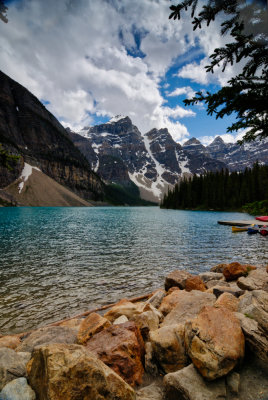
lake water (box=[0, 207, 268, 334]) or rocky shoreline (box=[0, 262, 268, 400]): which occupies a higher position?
rocky shoreline (box=[0, 262, 268, 400])

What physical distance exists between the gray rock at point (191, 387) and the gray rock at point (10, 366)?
2748 millimetres

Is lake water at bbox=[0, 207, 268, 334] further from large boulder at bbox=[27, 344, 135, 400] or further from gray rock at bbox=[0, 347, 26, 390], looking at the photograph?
large boulder at bbox=[27, 344, 135, 400]

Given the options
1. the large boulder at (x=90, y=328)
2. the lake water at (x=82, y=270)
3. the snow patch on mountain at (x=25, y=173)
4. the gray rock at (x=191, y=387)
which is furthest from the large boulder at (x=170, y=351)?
the snow patch on mountain at (x=25, y=173)

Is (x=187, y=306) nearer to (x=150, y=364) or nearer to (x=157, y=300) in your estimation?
(x=157, y=300)

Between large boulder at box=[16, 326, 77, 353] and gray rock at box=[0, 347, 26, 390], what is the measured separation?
1.23 meters

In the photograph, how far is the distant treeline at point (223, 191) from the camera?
3775 inches

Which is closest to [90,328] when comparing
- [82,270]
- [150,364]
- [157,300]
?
[150,364]

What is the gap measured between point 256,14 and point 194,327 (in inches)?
285

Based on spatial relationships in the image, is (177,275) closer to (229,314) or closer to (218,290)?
(218,290)

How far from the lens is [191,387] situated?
11.7 feet

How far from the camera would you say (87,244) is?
23797 millimetres

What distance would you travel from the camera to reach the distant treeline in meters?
95.9

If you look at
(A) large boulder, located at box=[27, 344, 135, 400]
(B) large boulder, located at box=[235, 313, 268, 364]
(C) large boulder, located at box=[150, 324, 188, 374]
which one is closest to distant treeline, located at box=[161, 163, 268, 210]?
(B) large boulder, located at box=[235, 313, 268, 364]

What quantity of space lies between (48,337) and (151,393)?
3164 millimetres
